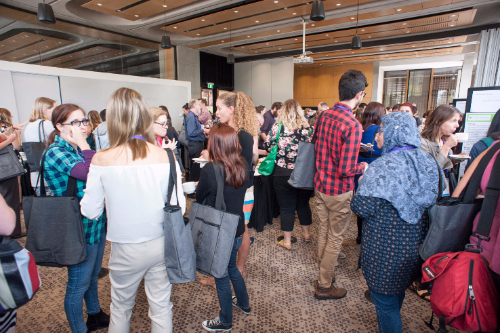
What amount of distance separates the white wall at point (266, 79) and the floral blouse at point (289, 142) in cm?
911

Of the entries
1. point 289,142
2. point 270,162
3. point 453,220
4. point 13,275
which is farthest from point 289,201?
point 13,275

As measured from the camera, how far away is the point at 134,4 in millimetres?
6316

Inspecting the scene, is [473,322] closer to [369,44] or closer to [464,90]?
[369,44]

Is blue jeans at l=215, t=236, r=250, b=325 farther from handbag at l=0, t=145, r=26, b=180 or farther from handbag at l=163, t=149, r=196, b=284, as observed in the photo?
handbag at l=0, t=145, r=26, b=180

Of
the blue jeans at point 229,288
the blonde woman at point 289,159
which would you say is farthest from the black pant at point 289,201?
the blue jeans at point 229,288

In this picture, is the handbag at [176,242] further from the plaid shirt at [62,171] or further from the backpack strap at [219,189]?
the plaid shirt at [62,171]

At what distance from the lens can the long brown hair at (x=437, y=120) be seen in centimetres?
228

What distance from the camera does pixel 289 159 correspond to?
9.15 feet

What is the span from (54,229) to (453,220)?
2003 millimetres

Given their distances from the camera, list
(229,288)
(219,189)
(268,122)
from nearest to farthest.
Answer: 1. (219,189)
2. (229,288)
3. (268,122)

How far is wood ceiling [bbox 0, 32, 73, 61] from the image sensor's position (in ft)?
19.4

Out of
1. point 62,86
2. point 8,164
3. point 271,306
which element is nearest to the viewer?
point 271,306

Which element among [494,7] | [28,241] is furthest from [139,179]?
[494,7]

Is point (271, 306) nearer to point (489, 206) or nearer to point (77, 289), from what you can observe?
point (77, 289)
